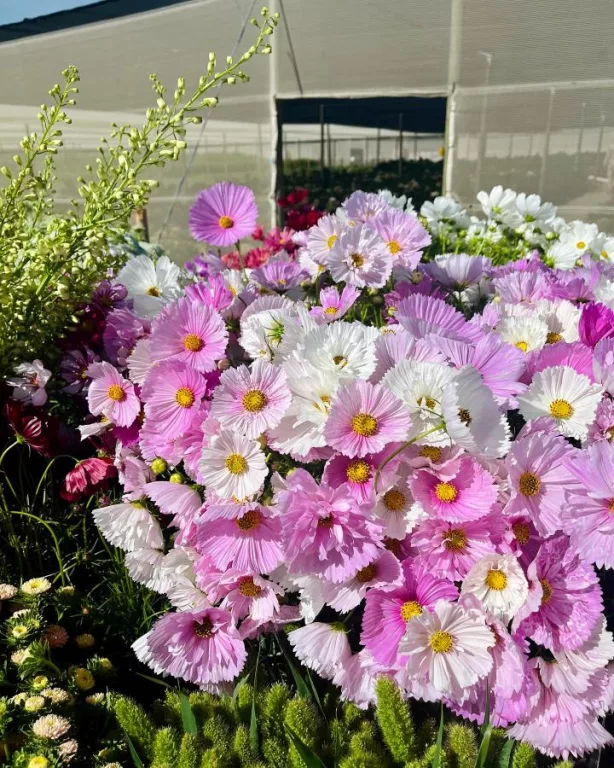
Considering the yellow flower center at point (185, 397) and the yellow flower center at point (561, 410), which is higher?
the yellow flower center at point (561, 410)

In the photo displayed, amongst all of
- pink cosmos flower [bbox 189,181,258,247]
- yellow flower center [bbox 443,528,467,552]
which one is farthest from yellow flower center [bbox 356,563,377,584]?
pink cosmos flower [bbox 189,181,258,247]

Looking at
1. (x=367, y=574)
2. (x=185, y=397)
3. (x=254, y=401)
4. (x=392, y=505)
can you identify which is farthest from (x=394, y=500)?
(x=185, y=397)

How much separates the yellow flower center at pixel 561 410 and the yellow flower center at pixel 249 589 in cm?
45

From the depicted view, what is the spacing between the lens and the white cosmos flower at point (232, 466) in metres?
0.88

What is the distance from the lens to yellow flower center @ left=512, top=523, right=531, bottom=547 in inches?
34.1

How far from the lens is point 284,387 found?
2.90ft

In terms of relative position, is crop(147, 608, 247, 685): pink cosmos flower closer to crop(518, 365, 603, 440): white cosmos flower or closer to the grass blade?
the grass blade

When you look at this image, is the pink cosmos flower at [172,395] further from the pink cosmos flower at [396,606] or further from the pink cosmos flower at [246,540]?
the pink cosmos flower at [396,606]

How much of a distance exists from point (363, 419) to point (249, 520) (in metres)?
0.20

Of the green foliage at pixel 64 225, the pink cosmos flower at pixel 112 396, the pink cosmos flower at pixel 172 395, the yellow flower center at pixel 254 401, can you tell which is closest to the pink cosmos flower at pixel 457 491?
the yellow flower center at pixel 254 401

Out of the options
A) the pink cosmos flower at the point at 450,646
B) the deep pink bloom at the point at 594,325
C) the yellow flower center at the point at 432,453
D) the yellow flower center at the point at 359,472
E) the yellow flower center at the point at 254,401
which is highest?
the deep pink bloom at the point at 594,325

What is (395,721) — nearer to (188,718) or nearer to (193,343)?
(188,718)

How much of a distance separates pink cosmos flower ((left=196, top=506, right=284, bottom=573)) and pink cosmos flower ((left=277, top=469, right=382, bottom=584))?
0.05 m

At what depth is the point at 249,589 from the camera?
3.17 ft
